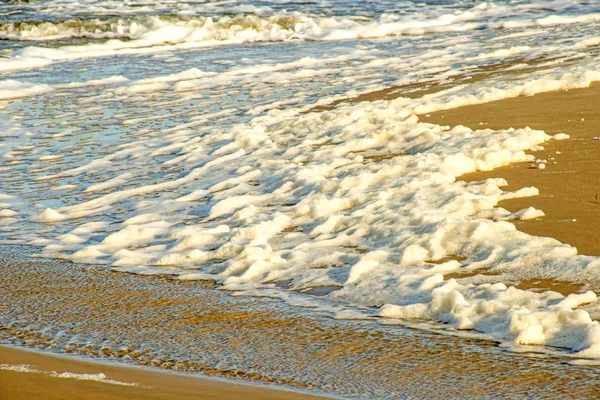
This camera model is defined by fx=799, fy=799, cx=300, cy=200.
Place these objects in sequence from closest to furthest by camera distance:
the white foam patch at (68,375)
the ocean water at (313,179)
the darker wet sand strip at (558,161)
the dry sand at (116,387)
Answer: the dry sand at (116,387), the white foam patch at (68,375), the ocean water at (313,179), the darker wet sand strip at (558,161)

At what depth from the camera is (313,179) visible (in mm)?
5664

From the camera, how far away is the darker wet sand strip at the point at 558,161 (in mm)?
4266

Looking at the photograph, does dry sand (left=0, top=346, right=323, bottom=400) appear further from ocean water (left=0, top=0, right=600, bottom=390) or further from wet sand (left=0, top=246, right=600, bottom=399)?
ocean water (left=0, top=0, right=600, bottom=390)

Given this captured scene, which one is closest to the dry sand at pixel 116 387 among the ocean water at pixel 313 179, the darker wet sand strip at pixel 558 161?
the ocean water at pixel 313 179

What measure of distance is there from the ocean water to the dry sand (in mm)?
845

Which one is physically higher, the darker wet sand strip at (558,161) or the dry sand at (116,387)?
the darker wet sand strip at (558,161)

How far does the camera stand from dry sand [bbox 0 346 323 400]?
262cm

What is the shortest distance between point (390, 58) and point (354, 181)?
7766 millimetres

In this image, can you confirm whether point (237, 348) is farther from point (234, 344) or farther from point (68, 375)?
point (68, 375)

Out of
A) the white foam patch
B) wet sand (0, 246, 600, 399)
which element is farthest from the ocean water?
the white foam patch

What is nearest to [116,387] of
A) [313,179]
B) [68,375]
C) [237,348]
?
[68,375]

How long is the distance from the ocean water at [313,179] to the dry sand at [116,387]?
2.77 ft

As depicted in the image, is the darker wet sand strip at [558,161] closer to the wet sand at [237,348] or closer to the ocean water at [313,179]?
the ocean water at [313,179]

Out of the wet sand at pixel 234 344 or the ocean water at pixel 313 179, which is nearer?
the wet sand at pixel 234 344
